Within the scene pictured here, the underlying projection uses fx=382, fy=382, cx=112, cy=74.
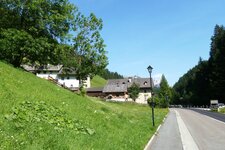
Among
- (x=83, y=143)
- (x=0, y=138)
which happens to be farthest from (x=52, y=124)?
(x=0, y=138)

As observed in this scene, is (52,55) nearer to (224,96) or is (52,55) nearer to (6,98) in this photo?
(6,98)

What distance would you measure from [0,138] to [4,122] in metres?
2.42

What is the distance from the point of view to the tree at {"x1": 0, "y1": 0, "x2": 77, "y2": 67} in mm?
37844

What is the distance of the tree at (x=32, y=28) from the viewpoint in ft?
124

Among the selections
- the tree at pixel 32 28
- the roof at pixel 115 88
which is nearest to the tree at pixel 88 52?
the tree at pixel 32 28

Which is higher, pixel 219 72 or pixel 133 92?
pixel 219 72

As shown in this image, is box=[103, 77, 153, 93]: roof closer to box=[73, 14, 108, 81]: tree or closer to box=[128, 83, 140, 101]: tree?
box=[128, 83, 140, 101]: tree

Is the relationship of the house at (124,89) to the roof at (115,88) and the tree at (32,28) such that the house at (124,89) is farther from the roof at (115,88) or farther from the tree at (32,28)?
the tree at (32,28)

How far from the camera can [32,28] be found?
3969cm

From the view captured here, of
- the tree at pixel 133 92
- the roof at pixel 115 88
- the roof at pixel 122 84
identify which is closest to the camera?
the tree at pixel 133 92

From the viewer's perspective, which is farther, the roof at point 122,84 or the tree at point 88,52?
the roof at point 122,84

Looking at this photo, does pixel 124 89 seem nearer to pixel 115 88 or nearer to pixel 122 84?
pixel 115 88

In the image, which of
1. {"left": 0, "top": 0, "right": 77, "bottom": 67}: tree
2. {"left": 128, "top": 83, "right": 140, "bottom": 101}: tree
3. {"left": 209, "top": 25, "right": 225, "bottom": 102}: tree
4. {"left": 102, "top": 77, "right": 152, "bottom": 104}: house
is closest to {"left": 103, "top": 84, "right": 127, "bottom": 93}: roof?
{"left": 102, "top": 77, "right": 152, "bottom": 104}: house

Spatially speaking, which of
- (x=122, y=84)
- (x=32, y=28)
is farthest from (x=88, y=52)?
(x=122, y=84)
